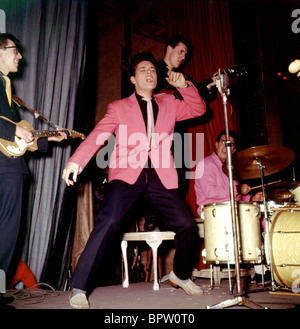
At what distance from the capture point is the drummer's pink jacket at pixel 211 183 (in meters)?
3.91

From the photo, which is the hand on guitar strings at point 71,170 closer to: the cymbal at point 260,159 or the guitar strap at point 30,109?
the guitar strap at point 30,109

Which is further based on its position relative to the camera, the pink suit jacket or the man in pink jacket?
the pink suit jacket

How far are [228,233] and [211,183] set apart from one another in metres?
1.18

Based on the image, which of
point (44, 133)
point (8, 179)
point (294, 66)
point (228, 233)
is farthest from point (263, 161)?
point (294, 66)

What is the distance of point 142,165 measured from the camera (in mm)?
2475

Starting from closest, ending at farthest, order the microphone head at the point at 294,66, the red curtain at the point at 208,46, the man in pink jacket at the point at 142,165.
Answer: the man in pink jacket at the point at 142,165 → the red curtain at the point at 208,46 → the microphone head at the point at 294,66

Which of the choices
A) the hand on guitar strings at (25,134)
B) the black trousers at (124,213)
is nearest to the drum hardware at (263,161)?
the black trousers at (124,213)

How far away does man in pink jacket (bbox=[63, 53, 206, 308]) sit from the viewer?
2207mm

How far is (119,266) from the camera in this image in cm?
443

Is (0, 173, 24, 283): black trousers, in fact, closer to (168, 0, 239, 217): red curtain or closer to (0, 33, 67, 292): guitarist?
(0, 33, 67, 292): guitarist

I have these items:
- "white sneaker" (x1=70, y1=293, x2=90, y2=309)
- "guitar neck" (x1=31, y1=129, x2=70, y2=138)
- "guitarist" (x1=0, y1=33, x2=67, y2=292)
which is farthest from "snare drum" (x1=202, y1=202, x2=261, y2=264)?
"guitarist" (x1=0, y1=33, x2=67, y2=292)

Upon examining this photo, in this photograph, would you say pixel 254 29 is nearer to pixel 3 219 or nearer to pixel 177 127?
pixel 177 127

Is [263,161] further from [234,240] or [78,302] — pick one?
[78,302]

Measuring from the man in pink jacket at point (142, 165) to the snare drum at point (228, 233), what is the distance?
46 centimetres
